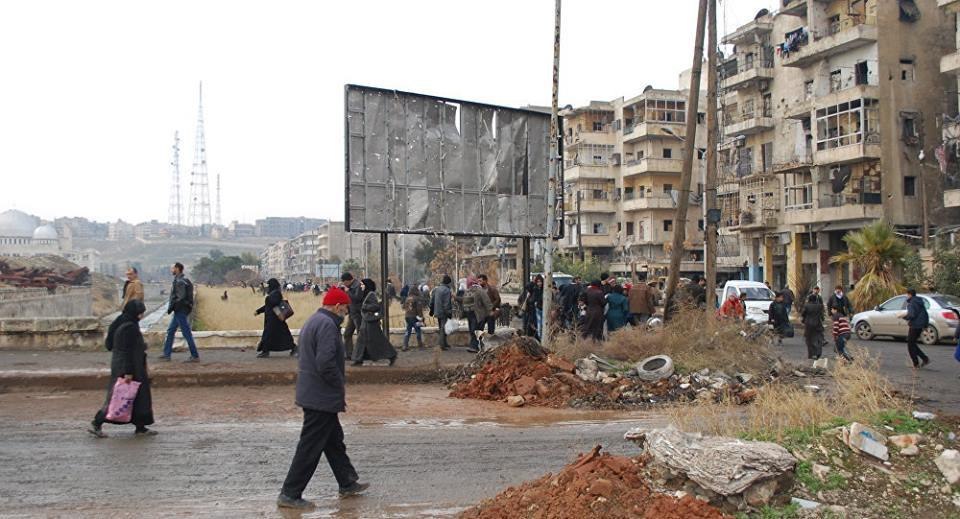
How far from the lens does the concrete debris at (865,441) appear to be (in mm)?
6578

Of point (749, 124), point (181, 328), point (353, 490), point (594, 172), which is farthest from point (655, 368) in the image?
point (594, 172)

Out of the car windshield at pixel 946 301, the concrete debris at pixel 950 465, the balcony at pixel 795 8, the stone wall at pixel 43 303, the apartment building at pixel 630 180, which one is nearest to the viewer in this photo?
the concrete debris at pixel 950 465

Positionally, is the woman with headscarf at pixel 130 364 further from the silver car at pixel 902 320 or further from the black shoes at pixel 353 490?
the silver car at pixel 902 320

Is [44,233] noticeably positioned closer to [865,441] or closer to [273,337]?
[273,337]

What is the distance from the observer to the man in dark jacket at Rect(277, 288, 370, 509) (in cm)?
664

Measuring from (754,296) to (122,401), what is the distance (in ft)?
76.8

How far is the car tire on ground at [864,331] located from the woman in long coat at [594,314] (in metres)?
12.4

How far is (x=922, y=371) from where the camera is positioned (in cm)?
1569

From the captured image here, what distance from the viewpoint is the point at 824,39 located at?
135 feet

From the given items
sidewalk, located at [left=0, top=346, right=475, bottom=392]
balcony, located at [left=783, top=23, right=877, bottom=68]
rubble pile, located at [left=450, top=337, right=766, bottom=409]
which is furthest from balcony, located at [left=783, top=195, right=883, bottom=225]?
sidewalk, located at [left=0, top=346, right=475, bottom=392]

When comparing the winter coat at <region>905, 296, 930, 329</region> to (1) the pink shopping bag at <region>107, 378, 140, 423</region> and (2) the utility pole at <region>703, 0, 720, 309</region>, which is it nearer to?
(2) the utility pole at <region>703, 0, 720, 309</region>

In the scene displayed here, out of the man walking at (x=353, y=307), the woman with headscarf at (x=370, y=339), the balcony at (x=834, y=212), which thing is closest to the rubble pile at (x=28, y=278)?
the man walking at (x=353, y=307)

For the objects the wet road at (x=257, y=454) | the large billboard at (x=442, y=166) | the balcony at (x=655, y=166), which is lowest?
the wet road at (x=257, y=454)

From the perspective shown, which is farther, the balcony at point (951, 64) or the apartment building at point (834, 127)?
the apartment building at point (834, 127)
